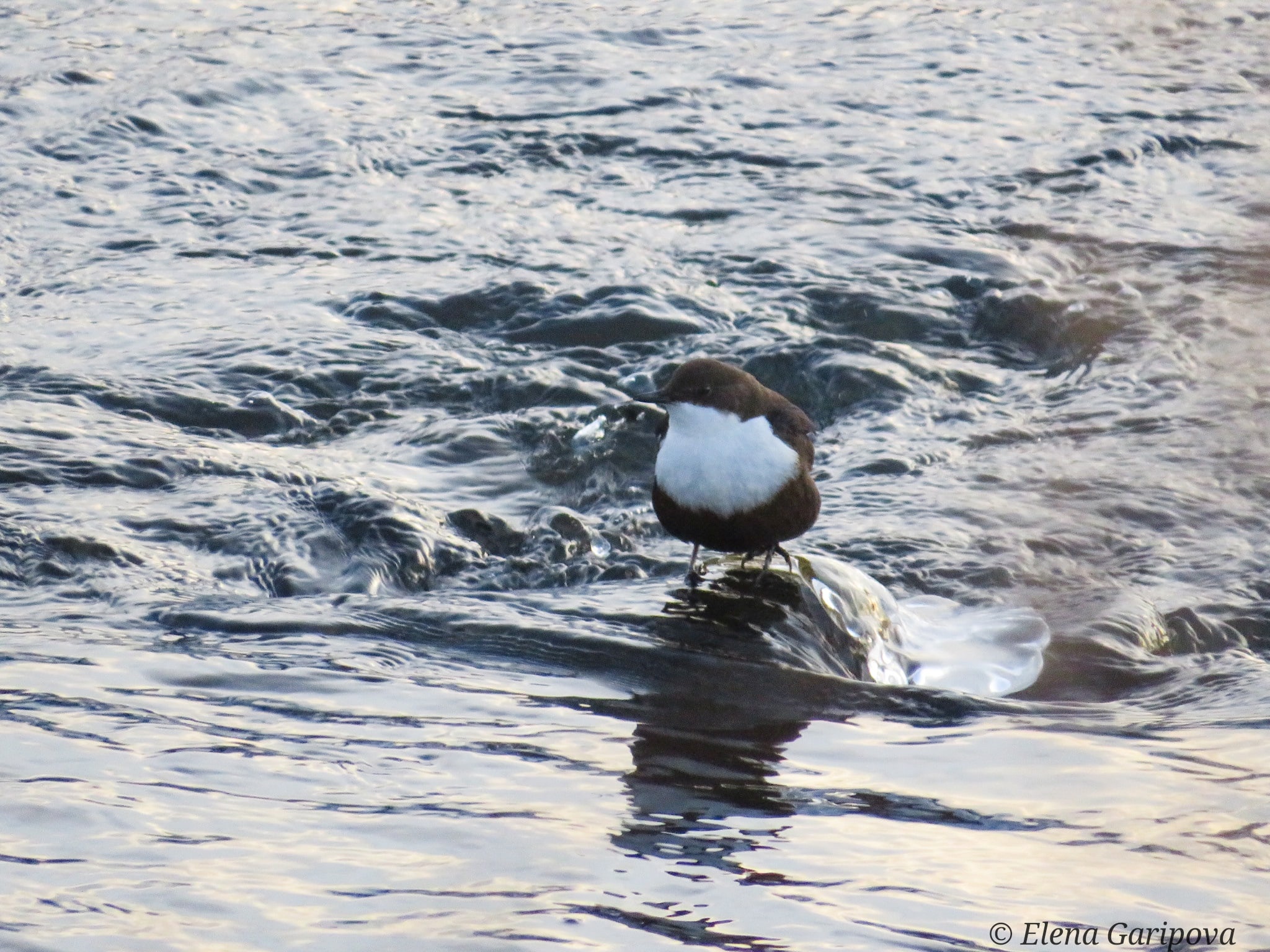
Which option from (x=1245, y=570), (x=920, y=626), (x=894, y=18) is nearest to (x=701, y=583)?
(x=920, y=626)

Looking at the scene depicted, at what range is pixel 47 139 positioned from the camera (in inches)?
349

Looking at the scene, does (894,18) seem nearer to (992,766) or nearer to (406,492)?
(406,492)

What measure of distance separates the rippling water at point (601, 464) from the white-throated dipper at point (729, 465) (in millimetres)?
291

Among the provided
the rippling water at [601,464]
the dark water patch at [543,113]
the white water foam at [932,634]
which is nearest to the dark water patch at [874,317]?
the rippling water at [601,464]

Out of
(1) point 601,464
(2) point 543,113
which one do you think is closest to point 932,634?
(1) point 601,464

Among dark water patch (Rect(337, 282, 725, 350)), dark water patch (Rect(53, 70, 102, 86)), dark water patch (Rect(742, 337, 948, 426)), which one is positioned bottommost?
dark water patch (Rect(742, 337, 948, 426))

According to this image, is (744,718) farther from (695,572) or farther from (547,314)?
(547,314)

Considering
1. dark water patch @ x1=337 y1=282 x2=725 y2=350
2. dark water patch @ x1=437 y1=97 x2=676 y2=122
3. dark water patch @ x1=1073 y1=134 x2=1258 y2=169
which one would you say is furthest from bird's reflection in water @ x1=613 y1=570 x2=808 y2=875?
dark water patch @ x1=1073 y1=134 x2=1258 y2=169

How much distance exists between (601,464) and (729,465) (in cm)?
201

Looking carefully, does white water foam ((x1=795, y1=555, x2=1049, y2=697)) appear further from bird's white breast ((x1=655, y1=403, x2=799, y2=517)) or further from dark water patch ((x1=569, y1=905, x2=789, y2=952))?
dark water patch ((x1=569, y1=905, x2=789, y2=952))

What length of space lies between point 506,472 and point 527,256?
1918 mm

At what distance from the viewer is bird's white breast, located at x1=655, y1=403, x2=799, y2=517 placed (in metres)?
4.62

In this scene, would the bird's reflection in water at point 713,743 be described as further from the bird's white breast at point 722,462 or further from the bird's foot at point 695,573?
the bird's white breast at point 722,462

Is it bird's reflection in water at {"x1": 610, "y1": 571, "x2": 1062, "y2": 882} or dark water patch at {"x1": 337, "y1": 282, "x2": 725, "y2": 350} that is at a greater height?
dark water patch at {"x1": 337, "y1": 282, "x2": 725, "y2": 350}
